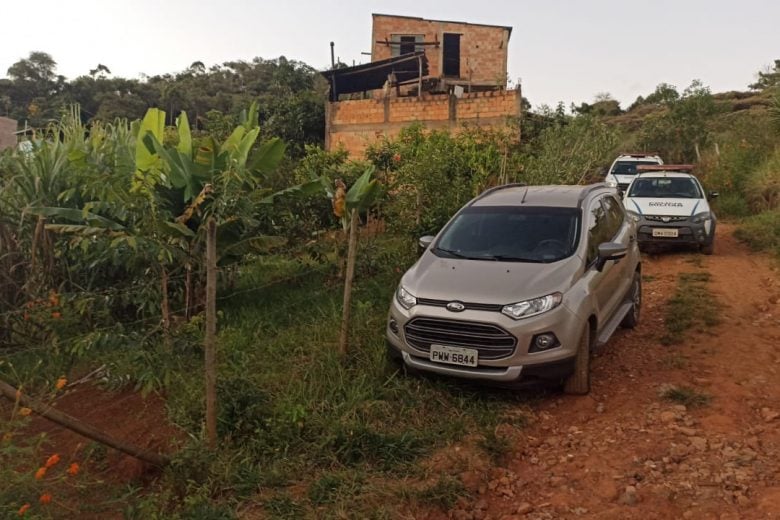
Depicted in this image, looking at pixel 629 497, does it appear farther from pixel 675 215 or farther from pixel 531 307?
pixel 675 215

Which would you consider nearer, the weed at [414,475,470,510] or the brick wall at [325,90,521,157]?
the weed at [414,475,470,510]

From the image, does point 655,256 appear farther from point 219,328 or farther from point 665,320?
point 219,328

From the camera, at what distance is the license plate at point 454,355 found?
4.37 metres

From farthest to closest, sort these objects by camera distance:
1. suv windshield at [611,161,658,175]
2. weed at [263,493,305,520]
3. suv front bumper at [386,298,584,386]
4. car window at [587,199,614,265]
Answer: suv windshield at [611,161,658,175] < car window at [587,199,614,265] < suv front bumper at [386,298,584,386] < weed at [263,493,305,520]

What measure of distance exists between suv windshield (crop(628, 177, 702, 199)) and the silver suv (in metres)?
6.19

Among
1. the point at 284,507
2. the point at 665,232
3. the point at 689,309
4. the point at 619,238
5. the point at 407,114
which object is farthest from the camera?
the point at 407,114

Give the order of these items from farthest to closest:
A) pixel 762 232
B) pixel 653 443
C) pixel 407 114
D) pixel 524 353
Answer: pixel 407 114, pixel 762 232, pixel 524 353, pixel 653 443

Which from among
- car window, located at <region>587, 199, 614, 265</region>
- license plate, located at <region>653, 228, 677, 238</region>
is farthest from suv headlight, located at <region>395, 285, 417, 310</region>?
license plate, located at <region>653, 228, 677, 238</region>

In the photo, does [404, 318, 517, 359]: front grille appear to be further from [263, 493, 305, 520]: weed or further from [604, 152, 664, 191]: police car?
[604, 152, 664, 191]: police car

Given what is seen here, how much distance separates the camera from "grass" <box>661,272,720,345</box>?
20.7 feet

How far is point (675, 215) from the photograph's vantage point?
10.4 meters

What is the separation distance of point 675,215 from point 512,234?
6.55 metres

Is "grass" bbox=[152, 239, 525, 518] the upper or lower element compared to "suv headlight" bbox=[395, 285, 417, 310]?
lower

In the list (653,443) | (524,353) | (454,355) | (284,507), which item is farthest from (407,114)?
(284,507)
